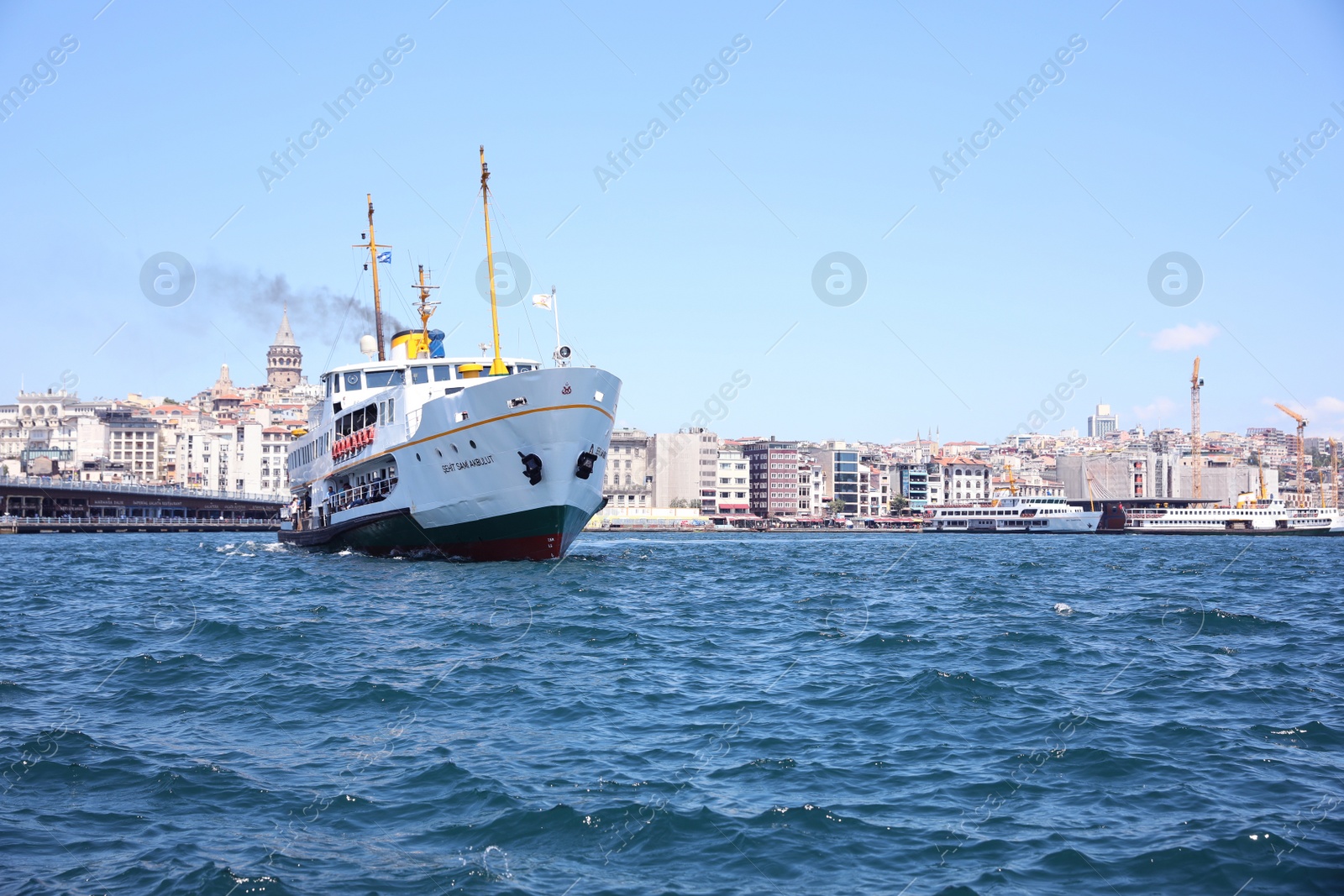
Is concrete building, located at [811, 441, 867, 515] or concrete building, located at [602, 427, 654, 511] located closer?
concrete building, located at [602, 427, 654, 511]

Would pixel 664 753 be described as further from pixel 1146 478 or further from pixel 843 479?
pixel 1146 478

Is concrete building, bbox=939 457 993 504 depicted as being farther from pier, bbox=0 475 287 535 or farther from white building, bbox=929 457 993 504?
pier, bbox=0 475 287 535

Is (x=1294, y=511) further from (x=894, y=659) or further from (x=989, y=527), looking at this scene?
(x=894, y=659)

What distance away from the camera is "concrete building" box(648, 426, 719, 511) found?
173250 millimetres

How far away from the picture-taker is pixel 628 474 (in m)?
175

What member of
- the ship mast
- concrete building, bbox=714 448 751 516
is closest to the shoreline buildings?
concrete building, bbox=714 448 751 516

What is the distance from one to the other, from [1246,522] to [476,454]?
12896 centimetres

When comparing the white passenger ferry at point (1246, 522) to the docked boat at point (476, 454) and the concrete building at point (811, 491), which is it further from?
the docked boat at point (476, 454)

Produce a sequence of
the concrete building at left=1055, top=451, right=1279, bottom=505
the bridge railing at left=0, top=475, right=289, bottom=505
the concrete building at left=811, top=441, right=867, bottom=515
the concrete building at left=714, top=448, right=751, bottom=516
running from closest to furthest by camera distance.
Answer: the bridge railing at left=0, top=475, right=289, bottom=505, the concrete building at left=714, top=448, right=751, bottom=516, the concrete building at left=811, top=441, right=867, bottom=515, the concrete building at left=1055, top=451, right=1279, bottom=505

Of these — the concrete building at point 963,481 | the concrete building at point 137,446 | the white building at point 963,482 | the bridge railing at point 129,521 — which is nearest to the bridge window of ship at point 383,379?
the bridge railing at point 129,521

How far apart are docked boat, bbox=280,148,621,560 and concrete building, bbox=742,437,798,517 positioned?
5385 inches

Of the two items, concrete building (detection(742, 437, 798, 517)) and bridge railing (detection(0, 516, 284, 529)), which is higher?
concrete building (detection(742, 437, 798, 517))

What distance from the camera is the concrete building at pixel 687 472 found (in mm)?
173250

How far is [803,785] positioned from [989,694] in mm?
4766
